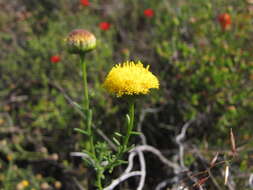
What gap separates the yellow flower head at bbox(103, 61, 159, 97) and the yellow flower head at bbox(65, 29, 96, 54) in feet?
1.09

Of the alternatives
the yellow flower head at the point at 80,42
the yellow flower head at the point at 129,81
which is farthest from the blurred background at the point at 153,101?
the yellow flower head at the point at 129,81

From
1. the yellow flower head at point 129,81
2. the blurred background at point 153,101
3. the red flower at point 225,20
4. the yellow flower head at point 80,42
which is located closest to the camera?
the yellow flower head at point 129,81

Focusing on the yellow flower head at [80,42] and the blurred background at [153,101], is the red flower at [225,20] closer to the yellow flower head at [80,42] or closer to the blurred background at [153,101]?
the blurred background at [153,101]

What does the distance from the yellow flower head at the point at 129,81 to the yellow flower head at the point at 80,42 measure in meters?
0.33

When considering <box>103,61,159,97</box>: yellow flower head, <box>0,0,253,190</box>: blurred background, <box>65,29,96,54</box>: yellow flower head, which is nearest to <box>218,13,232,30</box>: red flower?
<box>0,0,253,190</box>: blurred background

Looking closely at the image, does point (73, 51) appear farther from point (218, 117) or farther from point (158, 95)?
point (218, 117)

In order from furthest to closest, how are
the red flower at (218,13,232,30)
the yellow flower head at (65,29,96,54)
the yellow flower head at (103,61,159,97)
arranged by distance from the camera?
the red flower at (218,13,232,30)
the yellow flower head at (65,29,96,54)
the yellow flower head at (103,61,159,97)

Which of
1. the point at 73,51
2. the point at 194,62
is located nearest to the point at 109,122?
the point at 194,62

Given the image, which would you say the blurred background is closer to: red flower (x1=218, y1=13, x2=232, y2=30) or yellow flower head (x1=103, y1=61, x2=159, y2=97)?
red flower (x1=218, y1=13, x2=232, y2=30)

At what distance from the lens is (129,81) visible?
140 centimetres

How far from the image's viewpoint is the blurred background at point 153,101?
8.88 feet

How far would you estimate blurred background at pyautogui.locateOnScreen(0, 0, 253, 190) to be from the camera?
2707mm

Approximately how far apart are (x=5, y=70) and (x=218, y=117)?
250cm

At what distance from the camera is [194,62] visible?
309 centimetres
